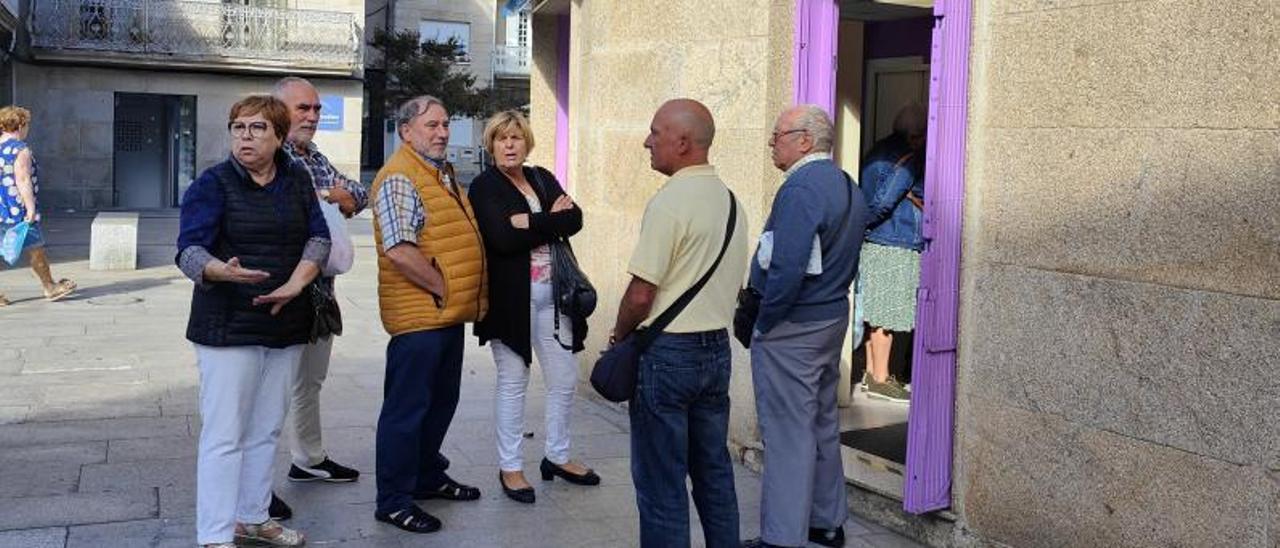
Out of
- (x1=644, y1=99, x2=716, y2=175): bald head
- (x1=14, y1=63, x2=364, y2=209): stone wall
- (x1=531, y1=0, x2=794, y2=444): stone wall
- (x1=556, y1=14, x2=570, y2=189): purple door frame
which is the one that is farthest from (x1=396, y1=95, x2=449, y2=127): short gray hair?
(x1=14, y1=63, x2=364, y2=209): stone wall

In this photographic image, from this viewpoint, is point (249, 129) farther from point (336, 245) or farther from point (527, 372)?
point (527, 372)

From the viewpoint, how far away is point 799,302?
4797 mm

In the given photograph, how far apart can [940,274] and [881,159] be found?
2.48 metres

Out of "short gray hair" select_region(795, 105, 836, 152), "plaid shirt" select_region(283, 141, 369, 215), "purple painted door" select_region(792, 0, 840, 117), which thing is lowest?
"plaid shirt" select_region(283, 141, 369, 215)

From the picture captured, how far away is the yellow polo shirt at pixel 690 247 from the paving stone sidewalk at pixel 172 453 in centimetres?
142

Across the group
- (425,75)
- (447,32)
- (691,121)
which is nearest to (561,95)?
(691,121)

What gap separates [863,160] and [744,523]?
9.89 feet

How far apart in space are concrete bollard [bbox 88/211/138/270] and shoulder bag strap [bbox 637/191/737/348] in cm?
1273

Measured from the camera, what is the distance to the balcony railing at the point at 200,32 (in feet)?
91.9

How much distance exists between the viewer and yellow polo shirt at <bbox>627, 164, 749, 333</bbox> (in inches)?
163

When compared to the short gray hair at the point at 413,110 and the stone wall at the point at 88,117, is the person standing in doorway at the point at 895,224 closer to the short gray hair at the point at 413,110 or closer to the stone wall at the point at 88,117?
the short gray hair at the point at 413,110

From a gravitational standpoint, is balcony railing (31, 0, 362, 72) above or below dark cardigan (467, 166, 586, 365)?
above

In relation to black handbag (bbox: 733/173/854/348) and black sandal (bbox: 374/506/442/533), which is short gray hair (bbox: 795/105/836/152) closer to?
black handbag (bbox: 733/173/854/348)

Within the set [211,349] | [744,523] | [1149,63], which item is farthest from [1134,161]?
[211,349]
